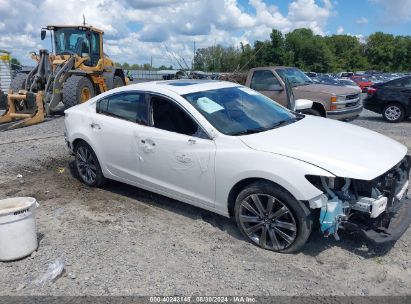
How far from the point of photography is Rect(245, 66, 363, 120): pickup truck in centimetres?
984

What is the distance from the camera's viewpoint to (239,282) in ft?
11.4

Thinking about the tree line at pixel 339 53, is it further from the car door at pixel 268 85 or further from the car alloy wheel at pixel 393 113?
the car door at pixel 268 85

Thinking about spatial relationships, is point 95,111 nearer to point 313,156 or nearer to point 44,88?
point 313,156

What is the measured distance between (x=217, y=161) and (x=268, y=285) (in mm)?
1333

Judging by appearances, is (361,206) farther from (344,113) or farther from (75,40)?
(75,40)

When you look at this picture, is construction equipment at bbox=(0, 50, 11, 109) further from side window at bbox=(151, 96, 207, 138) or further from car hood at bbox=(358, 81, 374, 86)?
car hood at bbox=(358, 81, 374, 86)

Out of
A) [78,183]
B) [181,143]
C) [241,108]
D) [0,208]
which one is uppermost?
[241,108]

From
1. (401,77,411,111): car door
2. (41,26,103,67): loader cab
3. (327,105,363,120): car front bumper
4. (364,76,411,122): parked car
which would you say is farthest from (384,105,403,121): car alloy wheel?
(41,26,103,67): loader cab

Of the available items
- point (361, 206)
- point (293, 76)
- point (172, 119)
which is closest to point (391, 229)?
point (361, 206)

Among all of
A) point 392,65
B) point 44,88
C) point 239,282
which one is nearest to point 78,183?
point 239,282

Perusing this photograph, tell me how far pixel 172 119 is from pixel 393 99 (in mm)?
9827

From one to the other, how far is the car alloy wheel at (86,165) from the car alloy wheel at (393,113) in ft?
32.4

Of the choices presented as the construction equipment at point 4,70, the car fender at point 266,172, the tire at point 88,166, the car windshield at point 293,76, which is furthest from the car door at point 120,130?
the construction equipment at point 4,70

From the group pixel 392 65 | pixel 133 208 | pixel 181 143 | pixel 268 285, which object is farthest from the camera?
pixel 392 65
